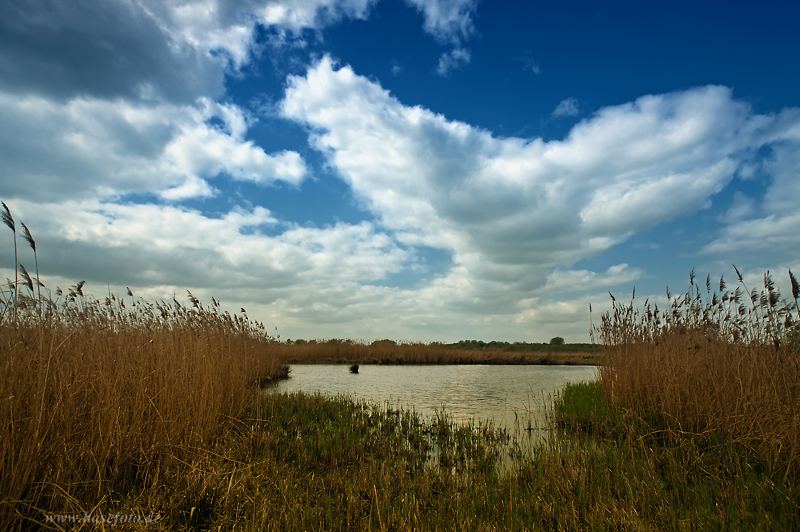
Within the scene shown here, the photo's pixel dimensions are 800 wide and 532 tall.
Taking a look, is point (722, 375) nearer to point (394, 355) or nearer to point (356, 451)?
point (356, 451)

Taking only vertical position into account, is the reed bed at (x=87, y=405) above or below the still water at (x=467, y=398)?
above

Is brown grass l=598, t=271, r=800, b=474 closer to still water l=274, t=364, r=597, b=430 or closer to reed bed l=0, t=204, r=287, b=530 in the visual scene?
still water l=274, t=364, r=597, b=430

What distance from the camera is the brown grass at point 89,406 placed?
130 inches

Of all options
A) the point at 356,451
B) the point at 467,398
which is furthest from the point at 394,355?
the point at 356,451

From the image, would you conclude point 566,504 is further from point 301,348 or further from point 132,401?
point 301,348

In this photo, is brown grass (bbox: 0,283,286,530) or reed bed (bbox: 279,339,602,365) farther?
reed bed (bbox: 279,339,602,365)

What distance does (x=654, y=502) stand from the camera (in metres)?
4.25

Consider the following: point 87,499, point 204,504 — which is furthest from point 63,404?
point 204,504

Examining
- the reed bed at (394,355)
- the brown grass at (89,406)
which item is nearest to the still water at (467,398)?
the brown grass at (89,406)

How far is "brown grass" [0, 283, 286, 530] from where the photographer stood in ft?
10.8

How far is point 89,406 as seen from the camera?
4480mm

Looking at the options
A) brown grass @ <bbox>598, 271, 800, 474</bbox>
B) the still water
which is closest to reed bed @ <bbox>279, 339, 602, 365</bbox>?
the still water

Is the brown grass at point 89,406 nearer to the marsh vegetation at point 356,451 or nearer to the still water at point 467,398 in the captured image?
the marsh vegetation at point 356,451

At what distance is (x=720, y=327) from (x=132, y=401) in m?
9.45
